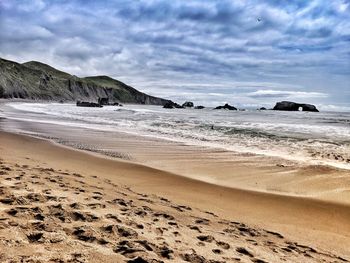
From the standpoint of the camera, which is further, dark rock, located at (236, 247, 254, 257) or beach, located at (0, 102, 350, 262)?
dark rock, located at (236, 247, 254, 257)

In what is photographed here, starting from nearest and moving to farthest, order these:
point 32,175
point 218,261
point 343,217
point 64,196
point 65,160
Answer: point 218,261
point 64,196
point 343,217
point 32,175
point 65,160

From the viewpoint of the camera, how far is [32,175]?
773 cm

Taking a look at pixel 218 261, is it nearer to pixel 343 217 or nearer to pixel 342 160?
pixel 343 217

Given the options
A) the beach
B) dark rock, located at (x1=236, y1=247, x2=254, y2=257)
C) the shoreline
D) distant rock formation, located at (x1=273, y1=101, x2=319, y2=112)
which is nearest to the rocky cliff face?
distant rock formation, located at (x1=273, y1=101, x2=319, y2=112)

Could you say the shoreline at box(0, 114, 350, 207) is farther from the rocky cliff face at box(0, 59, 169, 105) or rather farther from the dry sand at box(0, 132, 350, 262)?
the rocky cliff face at box(0, 59, 169, 105)

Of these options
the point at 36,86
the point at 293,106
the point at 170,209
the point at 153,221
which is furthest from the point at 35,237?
the point at 36,86

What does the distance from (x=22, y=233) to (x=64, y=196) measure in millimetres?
1844

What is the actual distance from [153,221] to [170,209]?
3.21 ft

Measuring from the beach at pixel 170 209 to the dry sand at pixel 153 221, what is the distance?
0.02 meters

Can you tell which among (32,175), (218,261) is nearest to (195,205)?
(218,261)

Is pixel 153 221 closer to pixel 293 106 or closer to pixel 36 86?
pixel 293 106

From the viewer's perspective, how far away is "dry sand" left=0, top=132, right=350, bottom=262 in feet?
13.6

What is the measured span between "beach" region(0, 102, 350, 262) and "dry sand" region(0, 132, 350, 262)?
0.02m

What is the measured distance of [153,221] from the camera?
5.43 m
